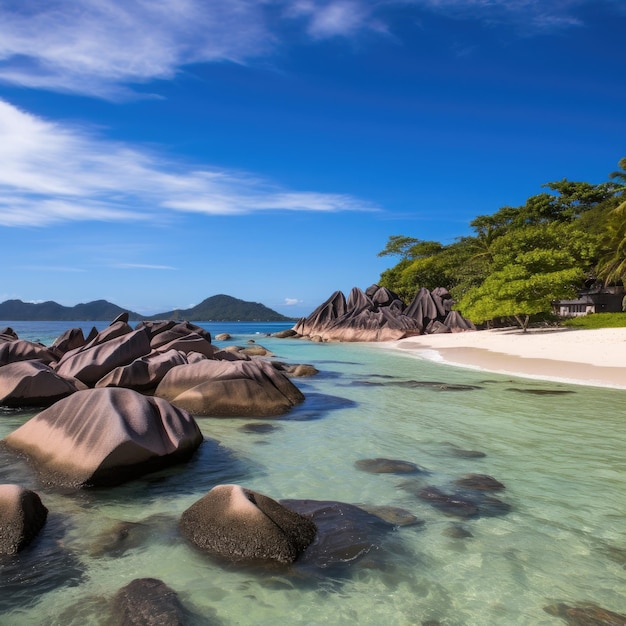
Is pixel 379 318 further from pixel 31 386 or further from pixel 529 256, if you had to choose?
pixel 31 386

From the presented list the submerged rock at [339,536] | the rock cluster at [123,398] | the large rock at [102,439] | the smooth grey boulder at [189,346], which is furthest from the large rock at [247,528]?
the smooth grey boulder at [189,346]

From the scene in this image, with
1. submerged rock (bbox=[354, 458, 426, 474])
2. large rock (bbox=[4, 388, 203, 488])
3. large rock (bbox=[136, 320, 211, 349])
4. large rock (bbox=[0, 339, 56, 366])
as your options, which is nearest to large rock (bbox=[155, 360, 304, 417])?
large rock (bbox=[4, 388, 203, 488])

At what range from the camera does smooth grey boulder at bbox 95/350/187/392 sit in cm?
1099

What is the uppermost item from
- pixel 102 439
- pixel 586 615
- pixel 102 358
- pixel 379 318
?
pixel 379 318

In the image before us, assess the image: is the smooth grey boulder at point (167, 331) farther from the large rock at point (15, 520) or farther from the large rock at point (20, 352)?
the large rock at point (15, 520)

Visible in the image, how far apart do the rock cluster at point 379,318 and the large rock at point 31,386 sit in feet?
110

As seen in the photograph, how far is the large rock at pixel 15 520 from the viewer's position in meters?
4.18

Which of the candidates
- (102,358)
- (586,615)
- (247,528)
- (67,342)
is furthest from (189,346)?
(586,615)

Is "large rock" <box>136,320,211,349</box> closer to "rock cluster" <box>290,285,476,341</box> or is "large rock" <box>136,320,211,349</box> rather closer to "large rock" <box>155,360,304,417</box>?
"large rock" <box>155,360,304,417</box>

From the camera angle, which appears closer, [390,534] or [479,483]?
[390,534]

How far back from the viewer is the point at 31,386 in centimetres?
1008

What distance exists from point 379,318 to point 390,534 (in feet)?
131

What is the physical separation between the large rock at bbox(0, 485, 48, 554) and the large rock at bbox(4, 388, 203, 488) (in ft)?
4.00

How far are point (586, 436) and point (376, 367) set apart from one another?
12732mm
